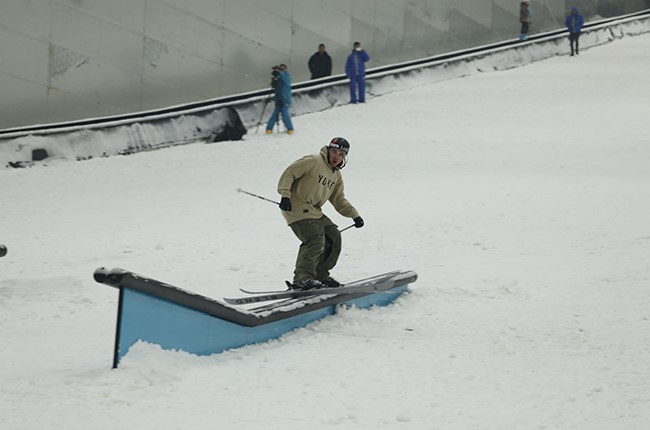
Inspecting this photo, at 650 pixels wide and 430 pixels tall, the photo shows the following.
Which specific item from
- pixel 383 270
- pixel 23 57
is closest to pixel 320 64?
pixel 23 57

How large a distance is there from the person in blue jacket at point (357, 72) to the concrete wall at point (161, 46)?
2278 millimetres

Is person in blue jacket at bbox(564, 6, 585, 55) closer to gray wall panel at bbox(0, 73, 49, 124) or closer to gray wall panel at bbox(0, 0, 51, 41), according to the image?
gray wall panel at bbox(0, 0, 51, 41)

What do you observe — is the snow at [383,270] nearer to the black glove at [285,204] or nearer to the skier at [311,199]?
the skier at [311,199]

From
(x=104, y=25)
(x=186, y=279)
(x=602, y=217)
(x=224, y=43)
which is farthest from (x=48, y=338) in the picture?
(x=224, y=43)

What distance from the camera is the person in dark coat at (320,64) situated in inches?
943

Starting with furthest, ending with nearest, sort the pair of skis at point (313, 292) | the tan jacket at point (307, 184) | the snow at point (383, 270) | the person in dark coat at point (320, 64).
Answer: the person in dark coat at point (320, 64) → the tan jacket at point (307, 184) → the pair of skis at point (313, 292) → the snow at point (383, 270)

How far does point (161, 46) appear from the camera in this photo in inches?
818

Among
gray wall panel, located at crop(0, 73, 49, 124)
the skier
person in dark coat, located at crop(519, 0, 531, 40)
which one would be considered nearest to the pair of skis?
the skier

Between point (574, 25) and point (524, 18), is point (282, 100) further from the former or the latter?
point (524, 18)

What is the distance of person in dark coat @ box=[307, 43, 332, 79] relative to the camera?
23953mm

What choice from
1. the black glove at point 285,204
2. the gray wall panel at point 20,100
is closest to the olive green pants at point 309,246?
the black glove at point 285,204

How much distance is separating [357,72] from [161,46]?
5025 mm

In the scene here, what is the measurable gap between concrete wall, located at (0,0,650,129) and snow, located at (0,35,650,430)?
2.69 meters

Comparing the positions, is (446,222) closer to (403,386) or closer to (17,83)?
(403,386)
